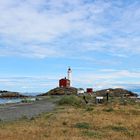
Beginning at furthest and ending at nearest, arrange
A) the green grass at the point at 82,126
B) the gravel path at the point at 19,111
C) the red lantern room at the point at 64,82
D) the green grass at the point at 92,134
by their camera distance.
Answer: the red lantern room at the point at 64,82
the gravel path at the point at 19,111
the green grass at the point at 82,126
the green grass at the point at 92,134

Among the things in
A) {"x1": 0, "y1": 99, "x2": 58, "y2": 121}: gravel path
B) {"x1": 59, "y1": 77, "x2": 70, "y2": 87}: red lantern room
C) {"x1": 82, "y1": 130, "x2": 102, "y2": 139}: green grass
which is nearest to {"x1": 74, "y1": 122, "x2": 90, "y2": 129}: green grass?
{"x1": 82, "y1": 130, "x2": 102, "y2": 139}: green grass

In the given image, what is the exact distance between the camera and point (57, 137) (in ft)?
60.8

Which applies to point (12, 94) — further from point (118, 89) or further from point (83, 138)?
point (83, 138)

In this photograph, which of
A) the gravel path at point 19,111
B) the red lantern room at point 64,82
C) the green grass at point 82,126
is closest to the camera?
the green grass at point 82,126

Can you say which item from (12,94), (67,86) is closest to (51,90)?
(67,86)

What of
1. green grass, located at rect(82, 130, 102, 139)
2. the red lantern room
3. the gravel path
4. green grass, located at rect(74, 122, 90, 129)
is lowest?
green grass, located at rect(82, 130, 102, 139)

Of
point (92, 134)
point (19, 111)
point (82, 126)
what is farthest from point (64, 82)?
point (92, 134)

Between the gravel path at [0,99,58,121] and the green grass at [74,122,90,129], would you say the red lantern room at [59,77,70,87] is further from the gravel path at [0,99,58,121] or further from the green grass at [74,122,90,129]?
the green grass at [74,122,90,129]

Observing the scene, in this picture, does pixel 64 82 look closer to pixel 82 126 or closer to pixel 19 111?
pixel 19 111

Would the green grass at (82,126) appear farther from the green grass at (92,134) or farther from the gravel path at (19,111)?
the gravel path at (19,111)

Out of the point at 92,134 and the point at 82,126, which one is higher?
the point at 82,126

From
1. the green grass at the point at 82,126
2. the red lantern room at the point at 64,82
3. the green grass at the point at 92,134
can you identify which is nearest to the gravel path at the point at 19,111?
the green grass at the point at 82,126

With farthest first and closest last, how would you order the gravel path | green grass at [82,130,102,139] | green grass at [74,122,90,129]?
the gravel path, green grass at [74,122,90,129], green grass at [82,130,102,139]

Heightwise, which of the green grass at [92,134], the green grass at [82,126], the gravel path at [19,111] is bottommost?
the green grass at [92,134]
